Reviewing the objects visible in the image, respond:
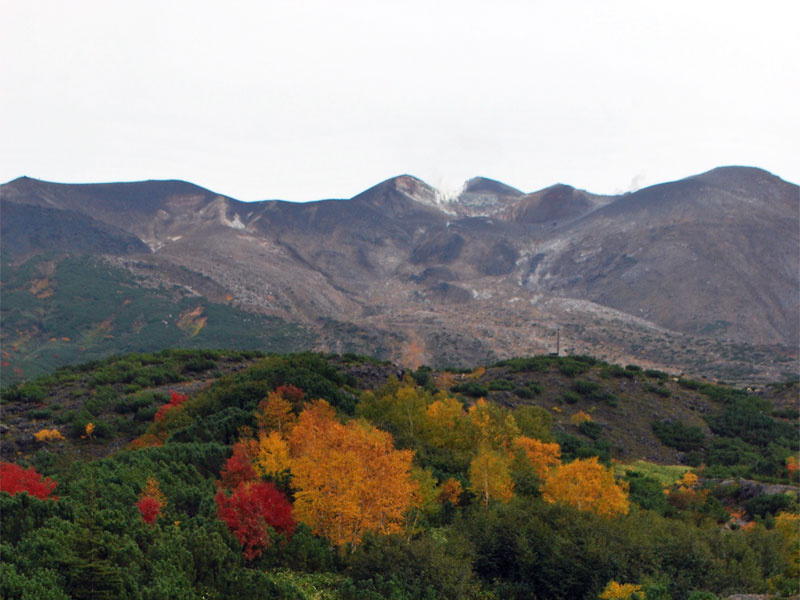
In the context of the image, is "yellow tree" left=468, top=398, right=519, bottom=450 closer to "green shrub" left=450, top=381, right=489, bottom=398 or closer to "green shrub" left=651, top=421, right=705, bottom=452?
"green shrub" left=450, top=381, right=489, bottom=398

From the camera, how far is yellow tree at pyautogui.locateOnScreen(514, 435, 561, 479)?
120 feet

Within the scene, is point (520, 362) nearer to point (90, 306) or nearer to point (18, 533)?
point (18, 533)

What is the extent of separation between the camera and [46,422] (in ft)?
156

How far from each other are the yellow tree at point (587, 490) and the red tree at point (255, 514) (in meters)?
13.2

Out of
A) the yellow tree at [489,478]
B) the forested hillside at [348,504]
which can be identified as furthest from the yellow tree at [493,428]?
the yellow tree at [489,478]

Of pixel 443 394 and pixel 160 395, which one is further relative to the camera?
pixel 160 395

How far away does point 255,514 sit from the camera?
20844 millimetres

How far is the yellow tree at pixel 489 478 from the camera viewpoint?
98.8ft

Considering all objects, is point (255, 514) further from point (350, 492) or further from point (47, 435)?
point (47, 435)

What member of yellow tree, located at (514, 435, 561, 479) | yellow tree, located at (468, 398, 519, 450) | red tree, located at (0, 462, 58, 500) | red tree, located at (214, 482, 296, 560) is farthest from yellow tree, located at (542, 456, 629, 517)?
red tree, located at (0, 462, 58, 500)

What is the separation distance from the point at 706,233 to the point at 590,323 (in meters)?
71.4

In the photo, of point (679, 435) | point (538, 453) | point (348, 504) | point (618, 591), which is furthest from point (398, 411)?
point (679, 435)

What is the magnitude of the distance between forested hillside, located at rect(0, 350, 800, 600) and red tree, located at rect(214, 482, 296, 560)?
0.25ft

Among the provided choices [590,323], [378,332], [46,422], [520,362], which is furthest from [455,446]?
[590,323]
